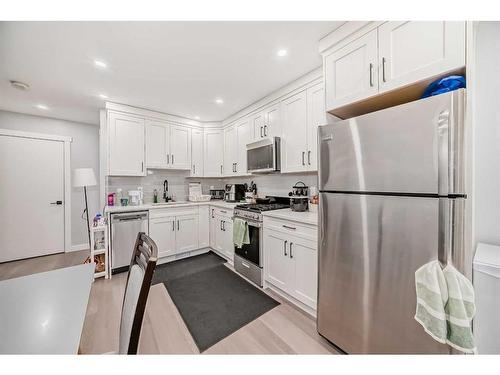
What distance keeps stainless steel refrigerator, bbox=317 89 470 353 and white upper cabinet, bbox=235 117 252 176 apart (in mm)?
1863

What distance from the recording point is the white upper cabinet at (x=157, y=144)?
10.5 ft

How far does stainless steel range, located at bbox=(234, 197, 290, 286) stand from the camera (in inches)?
92.3

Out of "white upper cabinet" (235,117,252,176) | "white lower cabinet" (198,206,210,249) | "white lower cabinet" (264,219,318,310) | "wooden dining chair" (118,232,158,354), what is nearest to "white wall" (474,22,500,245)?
"white lower cabinet" (264,219,318,310)

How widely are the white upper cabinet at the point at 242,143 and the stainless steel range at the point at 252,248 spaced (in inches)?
35.2

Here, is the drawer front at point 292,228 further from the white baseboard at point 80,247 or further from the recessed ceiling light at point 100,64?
the white baseboard at point 80,247

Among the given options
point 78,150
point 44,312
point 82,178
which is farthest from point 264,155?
point 78,150

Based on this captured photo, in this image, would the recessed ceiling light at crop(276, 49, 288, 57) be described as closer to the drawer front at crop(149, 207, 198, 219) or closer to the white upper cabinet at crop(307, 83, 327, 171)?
the white upper cabinet at crop(307, 83, 327, 171)

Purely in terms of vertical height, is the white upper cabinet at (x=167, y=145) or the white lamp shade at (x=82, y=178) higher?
the white upper cabinet at (x=167, y=145)

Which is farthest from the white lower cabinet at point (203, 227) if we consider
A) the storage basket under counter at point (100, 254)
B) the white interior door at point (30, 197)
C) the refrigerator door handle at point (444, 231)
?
the refrigerator door handle at point (444, 231)

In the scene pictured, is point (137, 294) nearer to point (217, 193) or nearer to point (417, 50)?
point (417, 50)
